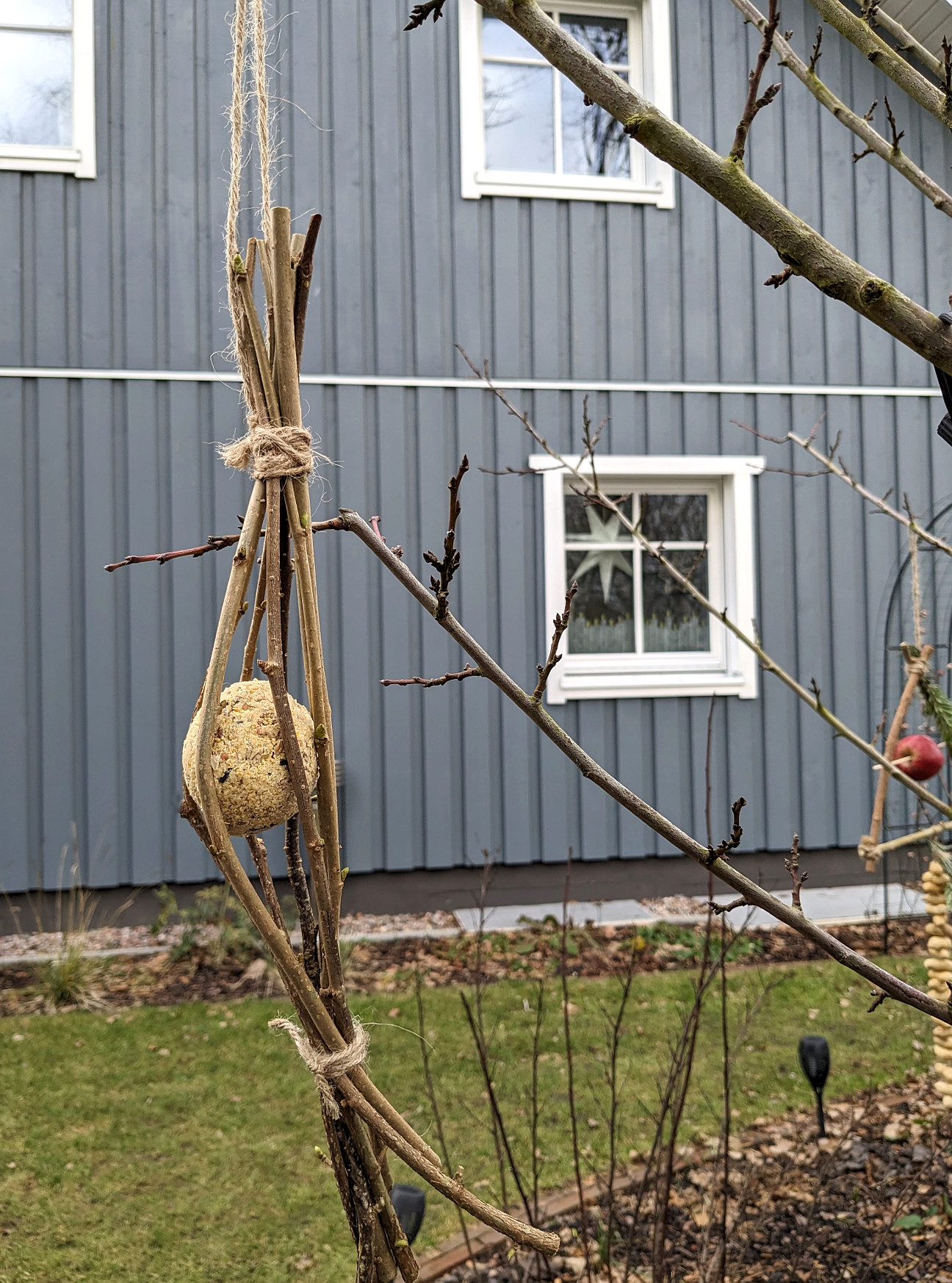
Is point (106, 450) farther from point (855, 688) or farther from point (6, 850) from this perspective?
point (855, 688)

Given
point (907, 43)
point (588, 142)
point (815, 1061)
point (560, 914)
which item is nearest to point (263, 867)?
point (907, 43)

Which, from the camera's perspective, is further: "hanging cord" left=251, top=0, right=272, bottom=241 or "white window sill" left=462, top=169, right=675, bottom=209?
"white window sill" left=462, top=169, right=675, bottom=209

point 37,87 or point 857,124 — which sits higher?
point 37,87

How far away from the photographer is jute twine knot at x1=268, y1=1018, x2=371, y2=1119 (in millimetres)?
1109

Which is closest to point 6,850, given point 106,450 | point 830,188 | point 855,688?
point 106,450

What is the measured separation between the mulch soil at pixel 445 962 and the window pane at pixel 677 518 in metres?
2.35

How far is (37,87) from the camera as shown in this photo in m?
5.56

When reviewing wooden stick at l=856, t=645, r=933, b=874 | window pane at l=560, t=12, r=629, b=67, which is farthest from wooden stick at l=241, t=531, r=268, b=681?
A: window pane at l=560, t=12, r=629, b=67

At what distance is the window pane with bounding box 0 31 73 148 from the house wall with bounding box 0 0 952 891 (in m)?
0.28

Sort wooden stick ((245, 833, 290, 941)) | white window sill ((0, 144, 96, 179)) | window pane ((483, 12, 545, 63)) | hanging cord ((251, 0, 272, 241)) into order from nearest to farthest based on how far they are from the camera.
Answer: hanging cord ((251, 0, 272, 241))
wooden stick ((245, 833, 290, 941))
white window sill ((0, 144, 96, 179))
window pane ((483, 12, 545, 63))

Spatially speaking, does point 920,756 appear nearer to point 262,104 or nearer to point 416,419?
point 262,104

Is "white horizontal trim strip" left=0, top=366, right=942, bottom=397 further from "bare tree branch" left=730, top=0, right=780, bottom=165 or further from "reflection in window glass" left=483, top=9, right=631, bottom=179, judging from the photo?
"bare tree branch" left=730, top=0, right=780, bottom=165

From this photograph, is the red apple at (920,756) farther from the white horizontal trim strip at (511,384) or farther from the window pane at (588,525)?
the white horizontal trim strip at (511,384)

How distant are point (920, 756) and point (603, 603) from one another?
3.49 metres
